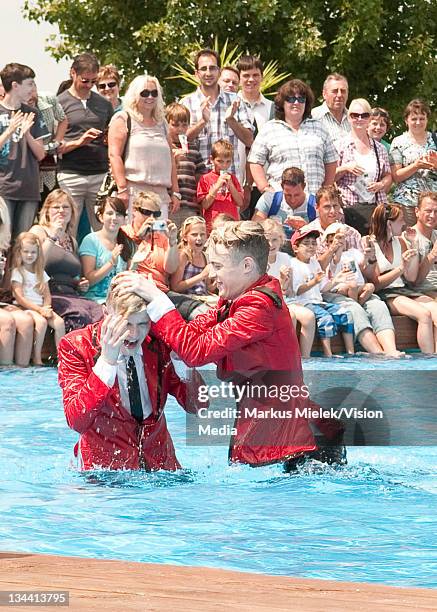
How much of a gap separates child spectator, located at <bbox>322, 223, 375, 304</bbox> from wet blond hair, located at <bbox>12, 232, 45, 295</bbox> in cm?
306

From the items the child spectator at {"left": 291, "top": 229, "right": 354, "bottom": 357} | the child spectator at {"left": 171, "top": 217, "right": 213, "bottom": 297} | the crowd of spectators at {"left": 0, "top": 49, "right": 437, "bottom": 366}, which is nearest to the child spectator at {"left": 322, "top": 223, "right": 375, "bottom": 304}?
the crowd of spectators at {"left": 0, "top": 49, "right": 437, "bottom": 366}

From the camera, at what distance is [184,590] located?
3.96 metres

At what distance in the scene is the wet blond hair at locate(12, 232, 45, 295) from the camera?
39.9 ft

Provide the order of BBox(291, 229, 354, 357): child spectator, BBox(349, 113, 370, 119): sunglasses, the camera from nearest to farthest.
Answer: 1. the camera
2. BBox(291, 229, 354, 357): child spectator
3. BBox(349, 113, 370, 119): sunglasses

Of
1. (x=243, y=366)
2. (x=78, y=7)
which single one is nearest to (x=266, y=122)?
(x=243, y=366)

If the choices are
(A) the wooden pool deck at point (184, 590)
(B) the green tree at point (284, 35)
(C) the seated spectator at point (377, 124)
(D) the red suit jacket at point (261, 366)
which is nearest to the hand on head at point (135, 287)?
(D) the red suit jacket at point (261, 366)

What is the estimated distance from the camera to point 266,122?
47.1 ft

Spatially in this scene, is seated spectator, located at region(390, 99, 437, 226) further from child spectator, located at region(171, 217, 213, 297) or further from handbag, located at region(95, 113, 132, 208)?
handbag, located at region(95, 113, 132, 208)

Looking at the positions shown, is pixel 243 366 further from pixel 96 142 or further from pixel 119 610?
pixel 96 142

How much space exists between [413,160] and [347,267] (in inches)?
83.6

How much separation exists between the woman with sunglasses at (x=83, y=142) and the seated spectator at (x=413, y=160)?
12.1 ft

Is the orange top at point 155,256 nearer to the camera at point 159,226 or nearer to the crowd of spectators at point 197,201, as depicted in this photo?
the crowd of spectators at point 197,201

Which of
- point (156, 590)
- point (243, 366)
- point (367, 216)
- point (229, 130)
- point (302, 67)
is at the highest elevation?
point (302, 67)

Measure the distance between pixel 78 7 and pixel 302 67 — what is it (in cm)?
562
